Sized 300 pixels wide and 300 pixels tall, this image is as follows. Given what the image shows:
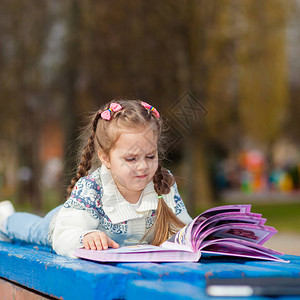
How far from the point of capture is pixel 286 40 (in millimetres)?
15336

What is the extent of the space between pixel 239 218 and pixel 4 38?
49.8 ft

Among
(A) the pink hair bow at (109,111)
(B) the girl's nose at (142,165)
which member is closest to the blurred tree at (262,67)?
(A) the pink hair bow at (109,111)

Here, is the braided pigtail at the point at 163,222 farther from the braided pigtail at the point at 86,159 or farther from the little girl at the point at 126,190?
the braided pigtail at the point at 86,159

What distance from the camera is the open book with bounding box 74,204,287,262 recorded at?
2275 millimetres

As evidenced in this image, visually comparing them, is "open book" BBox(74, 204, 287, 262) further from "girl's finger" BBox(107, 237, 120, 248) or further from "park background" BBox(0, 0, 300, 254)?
"park background" BBox(0, 0, 300, 254)

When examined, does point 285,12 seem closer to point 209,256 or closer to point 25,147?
point 25,147

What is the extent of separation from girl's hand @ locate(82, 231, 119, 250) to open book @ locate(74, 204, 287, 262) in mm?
65

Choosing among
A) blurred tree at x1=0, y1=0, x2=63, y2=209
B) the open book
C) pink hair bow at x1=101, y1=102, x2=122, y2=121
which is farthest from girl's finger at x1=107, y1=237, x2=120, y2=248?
blurred tree at x1=0, y1=0, x2=63, y2=209

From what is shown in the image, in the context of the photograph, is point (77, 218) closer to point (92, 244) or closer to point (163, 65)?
point (92, 244)

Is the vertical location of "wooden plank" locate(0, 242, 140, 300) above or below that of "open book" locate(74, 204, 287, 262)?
below

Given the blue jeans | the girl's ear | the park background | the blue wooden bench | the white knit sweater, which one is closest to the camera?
the blue wooden bench

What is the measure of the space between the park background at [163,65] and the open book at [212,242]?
515cm

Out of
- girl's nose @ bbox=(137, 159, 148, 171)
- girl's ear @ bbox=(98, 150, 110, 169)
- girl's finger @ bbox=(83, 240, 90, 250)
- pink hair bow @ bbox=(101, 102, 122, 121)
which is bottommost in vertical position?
girl's finger @ bbox=(83, 240, 90, 250)

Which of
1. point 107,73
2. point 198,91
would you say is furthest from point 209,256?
point 107,73
